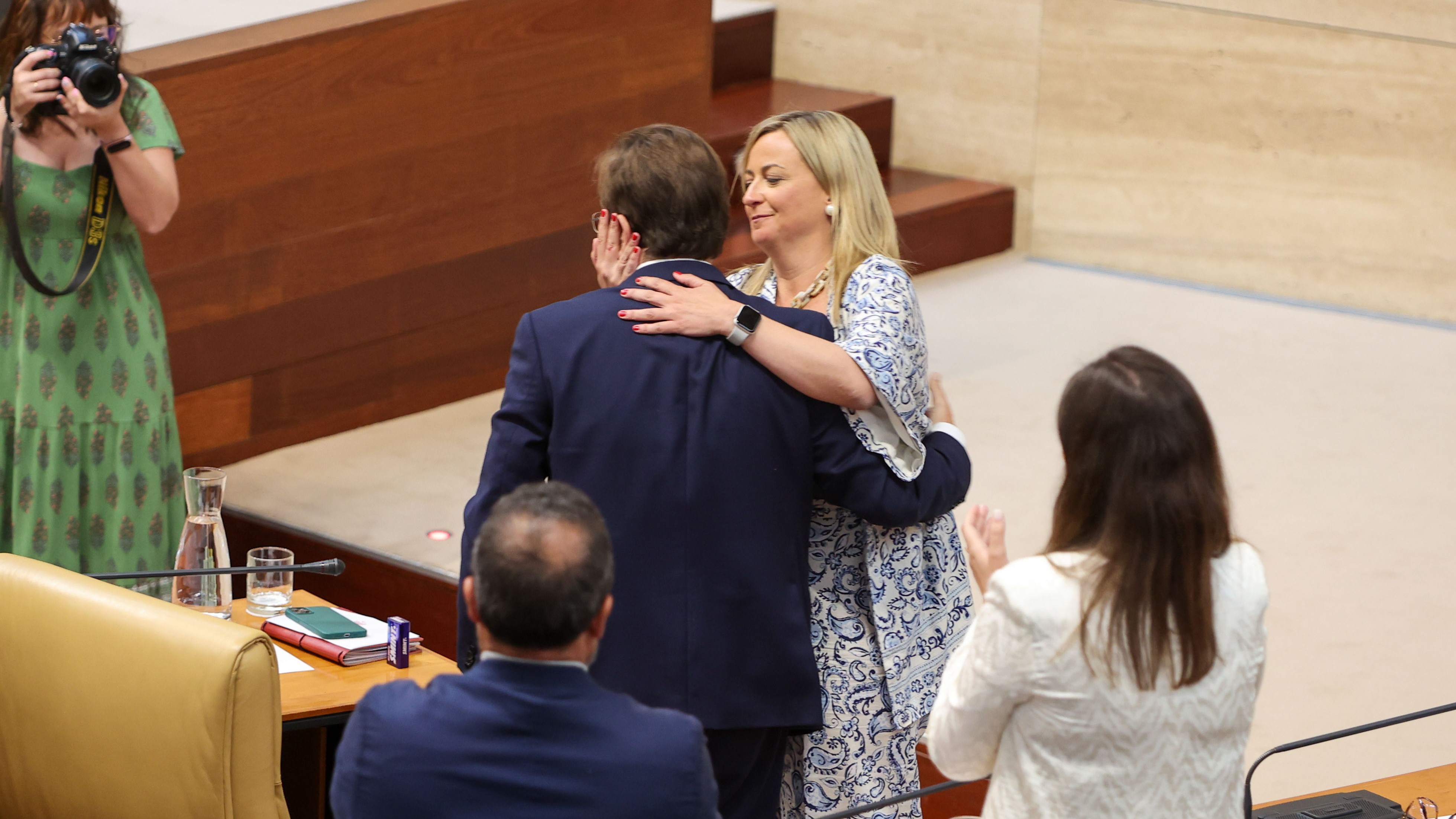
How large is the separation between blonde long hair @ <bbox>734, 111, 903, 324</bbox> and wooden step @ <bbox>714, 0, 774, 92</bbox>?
13.3 feet

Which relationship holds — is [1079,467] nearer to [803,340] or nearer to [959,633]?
[803,340]

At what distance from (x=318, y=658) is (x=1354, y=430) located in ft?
9.77

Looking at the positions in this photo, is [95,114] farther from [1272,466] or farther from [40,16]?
[1272,466]

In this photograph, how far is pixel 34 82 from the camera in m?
3.03

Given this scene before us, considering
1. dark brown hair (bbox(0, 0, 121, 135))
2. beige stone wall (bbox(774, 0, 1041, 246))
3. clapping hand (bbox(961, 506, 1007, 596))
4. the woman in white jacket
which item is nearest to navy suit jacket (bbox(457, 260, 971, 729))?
clapping hand (bbox(961, 506, 1007, 596))

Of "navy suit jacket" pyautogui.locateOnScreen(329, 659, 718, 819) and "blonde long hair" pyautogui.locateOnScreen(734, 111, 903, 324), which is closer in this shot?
"navy suit jacket" pyautogui.locateOnScreen(329, 659, 718, 819)

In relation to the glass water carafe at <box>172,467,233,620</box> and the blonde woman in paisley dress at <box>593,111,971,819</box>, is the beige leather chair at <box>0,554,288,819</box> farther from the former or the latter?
the blonde woman in paisley dress at <box>593,111,971,819</box>

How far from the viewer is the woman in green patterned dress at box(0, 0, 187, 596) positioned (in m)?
3.13

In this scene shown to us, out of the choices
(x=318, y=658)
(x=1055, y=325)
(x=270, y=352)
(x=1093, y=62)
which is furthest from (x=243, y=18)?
(x=1093, y=62)

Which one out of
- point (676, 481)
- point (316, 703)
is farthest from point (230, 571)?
point (676, 481)

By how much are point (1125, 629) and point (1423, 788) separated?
3.26ft

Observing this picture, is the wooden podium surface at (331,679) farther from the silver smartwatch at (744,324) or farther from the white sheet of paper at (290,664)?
the silver smartwatch at (744,324)

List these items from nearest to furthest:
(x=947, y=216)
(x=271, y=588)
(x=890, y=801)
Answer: (x=890, y=801), (x=271, y=588), (x=947, y=216)

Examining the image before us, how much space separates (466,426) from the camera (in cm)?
467
